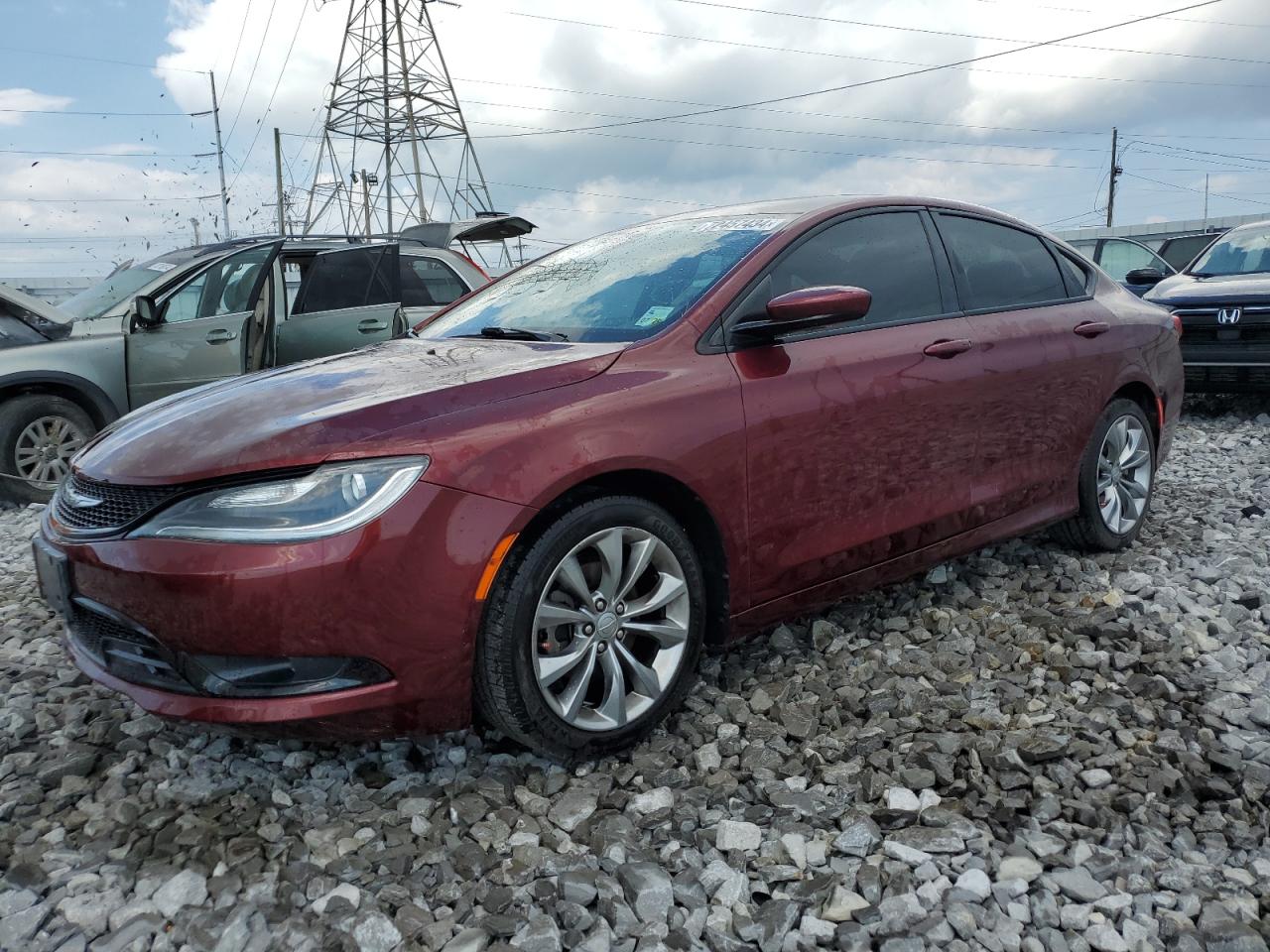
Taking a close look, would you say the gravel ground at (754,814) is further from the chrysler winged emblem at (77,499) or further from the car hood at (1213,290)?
the car hood at (1213,290)

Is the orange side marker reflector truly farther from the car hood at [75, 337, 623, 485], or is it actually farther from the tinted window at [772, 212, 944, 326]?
the tinted window at [772, 212, 944, 326]

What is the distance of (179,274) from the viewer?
6.82m

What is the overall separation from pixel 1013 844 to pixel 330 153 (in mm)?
29628

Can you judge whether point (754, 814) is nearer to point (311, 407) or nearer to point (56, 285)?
point (311, 407)

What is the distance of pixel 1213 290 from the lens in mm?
7707

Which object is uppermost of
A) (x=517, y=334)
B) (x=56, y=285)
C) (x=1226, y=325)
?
(x=56, y=285)

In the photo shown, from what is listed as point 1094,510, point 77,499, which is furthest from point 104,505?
point 1094,510

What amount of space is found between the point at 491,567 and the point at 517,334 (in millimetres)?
1094

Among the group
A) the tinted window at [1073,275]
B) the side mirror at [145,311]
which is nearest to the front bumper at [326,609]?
the tinted window at [1073,275]

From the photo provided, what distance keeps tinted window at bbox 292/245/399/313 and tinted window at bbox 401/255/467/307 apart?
0.70 ft

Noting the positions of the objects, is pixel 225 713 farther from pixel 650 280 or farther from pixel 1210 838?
pixel 1210 838

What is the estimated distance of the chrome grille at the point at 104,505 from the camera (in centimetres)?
238

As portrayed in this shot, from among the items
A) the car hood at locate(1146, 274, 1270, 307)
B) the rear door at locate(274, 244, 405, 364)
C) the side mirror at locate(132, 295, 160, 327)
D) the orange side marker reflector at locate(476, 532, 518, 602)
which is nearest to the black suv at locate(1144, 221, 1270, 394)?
the car hood at locate(1146, 274, 1270, 307)

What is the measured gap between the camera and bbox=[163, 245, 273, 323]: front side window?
6695 millimetres
